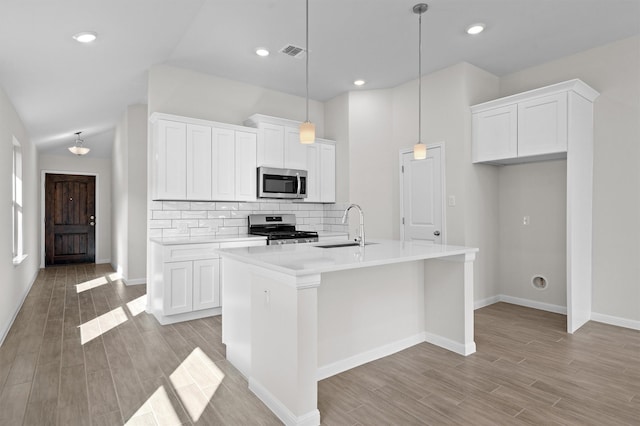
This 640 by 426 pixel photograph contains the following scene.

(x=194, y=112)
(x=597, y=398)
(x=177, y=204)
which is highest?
(x=194, y=112)

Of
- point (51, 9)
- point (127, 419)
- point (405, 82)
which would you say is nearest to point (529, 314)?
point (405, 82)

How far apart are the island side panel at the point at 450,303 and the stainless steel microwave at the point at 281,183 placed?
92.0 inches

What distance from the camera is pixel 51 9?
2568 millimetres

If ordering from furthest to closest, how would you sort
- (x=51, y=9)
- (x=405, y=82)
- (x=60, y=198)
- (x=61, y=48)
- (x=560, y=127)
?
(x=60, y=198) < (x=405, y=82) < (x=560, y=127) < (x=61, y=48) < (x=51, y=9)

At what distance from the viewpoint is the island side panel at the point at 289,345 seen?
2.03 m

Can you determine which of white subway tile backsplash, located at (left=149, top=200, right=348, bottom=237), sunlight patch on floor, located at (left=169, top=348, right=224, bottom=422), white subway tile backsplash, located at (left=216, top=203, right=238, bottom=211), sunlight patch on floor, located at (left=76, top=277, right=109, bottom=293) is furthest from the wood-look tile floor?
sunlight patch on floor, located at (left=76, top=277, right=109, bottom=293)

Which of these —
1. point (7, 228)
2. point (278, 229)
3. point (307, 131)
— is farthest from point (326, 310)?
point (7, 228)

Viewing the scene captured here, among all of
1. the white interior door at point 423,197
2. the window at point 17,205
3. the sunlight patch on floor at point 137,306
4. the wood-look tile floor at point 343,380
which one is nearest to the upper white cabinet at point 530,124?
the white interior door at point 423,197

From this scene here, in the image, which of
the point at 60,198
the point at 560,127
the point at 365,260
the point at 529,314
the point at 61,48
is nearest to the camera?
the point at 365,260

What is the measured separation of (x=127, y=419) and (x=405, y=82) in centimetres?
478

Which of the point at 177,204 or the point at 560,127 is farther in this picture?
the point at 177,204

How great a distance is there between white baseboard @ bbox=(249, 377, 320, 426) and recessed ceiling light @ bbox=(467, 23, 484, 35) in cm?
359

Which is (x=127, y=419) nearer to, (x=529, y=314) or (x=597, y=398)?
(x=597, y=398)

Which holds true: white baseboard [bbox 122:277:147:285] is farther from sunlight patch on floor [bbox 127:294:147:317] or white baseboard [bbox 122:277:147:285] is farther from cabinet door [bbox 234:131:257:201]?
cabinet door [bbox 234:131:257:201]
